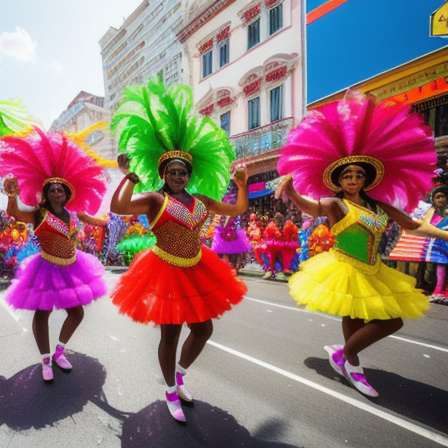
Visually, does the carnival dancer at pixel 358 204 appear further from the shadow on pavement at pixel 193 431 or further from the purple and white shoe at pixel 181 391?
the purple and white shoe at pixel 181 391

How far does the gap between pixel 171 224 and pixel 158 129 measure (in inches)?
29.6

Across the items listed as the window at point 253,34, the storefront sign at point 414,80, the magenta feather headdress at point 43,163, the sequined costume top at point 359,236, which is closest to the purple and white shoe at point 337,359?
the sequined costume top at point 359,236

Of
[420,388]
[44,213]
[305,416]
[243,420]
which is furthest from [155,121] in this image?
[420,388]

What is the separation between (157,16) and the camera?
2003cm

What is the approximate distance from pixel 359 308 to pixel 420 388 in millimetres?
1031

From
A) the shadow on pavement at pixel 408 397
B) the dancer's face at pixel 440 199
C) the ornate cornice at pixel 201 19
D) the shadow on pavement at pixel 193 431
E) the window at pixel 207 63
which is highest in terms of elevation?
the ornate cornice at pixel 201 19

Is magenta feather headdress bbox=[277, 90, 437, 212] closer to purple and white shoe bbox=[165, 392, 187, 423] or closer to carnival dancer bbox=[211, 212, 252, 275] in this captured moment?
purple and white shoe bbox=[165, 392, 187, 423]

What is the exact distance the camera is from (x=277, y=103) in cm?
1462

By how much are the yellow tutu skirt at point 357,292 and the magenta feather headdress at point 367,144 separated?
30.4 inches

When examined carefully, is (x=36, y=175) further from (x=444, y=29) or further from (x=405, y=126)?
(x=444, y=29)

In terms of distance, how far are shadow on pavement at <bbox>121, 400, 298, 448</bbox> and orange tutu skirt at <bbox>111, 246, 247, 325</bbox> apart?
76 cm

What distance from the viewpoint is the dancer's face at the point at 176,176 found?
2484 mm

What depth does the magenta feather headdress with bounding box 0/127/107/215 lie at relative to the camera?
10.5ft

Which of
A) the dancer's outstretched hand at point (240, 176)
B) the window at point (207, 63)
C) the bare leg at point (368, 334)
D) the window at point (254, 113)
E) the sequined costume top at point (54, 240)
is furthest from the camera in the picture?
the window at point (207, 63)
